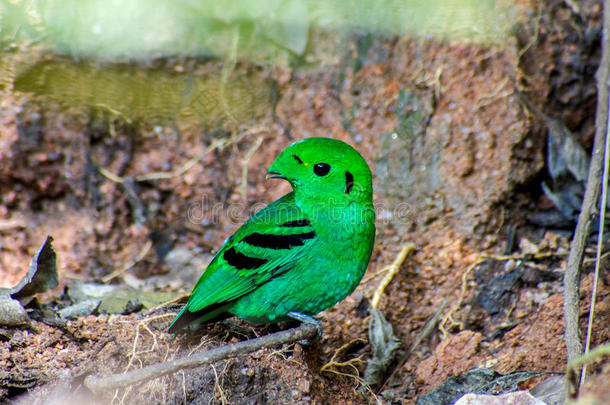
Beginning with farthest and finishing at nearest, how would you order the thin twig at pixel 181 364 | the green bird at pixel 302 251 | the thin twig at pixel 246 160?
the thin twig at pixel 246 160 → the green bird at pixel 302 251 → the thin twig at pixel 181 364

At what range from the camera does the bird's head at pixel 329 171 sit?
3.37 meters

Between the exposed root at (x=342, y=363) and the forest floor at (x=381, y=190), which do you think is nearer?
the exposed root at (x=342, y=363)

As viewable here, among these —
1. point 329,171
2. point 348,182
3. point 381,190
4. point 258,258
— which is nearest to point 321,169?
point 329,171

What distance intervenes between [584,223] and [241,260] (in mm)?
1817

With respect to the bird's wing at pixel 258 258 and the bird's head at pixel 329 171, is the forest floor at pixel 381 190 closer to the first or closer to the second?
the bird's wing at pixel 258 258

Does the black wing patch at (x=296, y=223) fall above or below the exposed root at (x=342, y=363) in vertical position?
above

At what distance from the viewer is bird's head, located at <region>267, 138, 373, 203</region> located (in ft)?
11.1

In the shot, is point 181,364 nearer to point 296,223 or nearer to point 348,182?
point 296,223

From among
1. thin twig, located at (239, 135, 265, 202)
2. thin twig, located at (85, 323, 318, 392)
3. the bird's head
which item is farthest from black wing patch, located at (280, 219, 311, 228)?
thin twig, located at (239, 135, 265, 202)

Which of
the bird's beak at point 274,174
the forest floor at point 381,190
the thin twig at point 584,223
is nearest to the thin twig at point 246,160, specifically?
the forest floor at point 381,190

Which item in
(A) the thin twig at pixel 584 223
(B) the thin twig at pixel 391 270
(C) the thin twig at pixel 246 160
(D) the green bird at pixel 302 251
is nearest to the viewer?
(A) the thin twig at pixel 584 223

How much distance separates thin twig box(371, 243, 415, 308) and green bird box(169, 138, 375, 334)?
0.81 m

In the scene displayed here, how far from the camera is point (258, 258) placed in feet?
10.8

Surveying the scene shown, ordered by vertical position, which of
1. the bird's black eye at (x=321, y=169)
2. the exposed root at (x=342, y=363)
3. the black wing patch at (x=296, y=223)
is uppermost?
the bird's black eye at (x=321, y=169)
